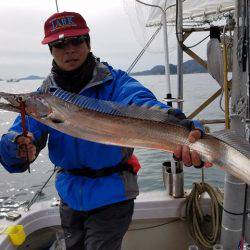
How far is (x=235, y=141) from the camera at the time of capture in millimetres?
2699

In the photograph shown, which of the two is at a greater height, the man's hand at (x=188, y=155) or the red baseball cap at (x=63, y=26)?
the red baseball cap at (x=63, y=26)

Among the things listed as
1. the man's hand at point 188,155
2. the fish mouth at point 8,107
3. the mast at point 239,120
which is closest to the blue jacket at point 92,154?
the fish mouth at point 8,107

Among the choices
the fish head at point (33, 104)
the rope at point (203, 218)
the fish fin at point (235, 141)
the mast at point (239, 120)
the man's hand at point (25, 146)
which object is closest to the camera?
the fish fin at point (235, 141)

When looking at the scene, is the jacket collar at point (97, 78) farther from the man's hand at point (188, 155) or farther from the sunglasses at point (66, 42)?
the man's hand at point (188, 155)

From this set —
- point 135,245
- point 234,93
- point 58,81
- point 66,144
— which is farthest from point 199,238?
point 58,81

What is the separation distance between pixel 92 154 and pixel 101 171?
176 mm

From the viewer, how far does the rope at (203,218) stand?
5.24m

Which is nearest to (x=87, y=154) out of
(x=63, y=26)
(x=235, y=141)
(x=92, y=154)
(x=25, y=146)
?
(x=92, y=154)

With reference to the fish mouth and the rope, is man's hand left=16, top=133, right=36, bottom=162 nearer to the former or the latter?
the fish mouth

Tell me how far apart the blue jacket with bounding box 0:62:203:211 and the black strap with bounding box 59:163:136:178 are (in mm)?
33

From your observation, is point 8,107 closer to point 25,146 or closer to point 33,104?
point 33,104

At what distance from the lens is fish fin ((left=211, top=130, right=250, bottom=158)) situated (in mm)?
2631

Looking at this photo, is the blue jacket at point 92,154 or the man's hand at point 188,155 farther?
the blue jacket at point 92,154

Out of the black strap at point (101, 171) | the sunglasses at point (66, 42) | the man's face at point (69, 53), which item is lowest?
the black strap at point (101, 171)
